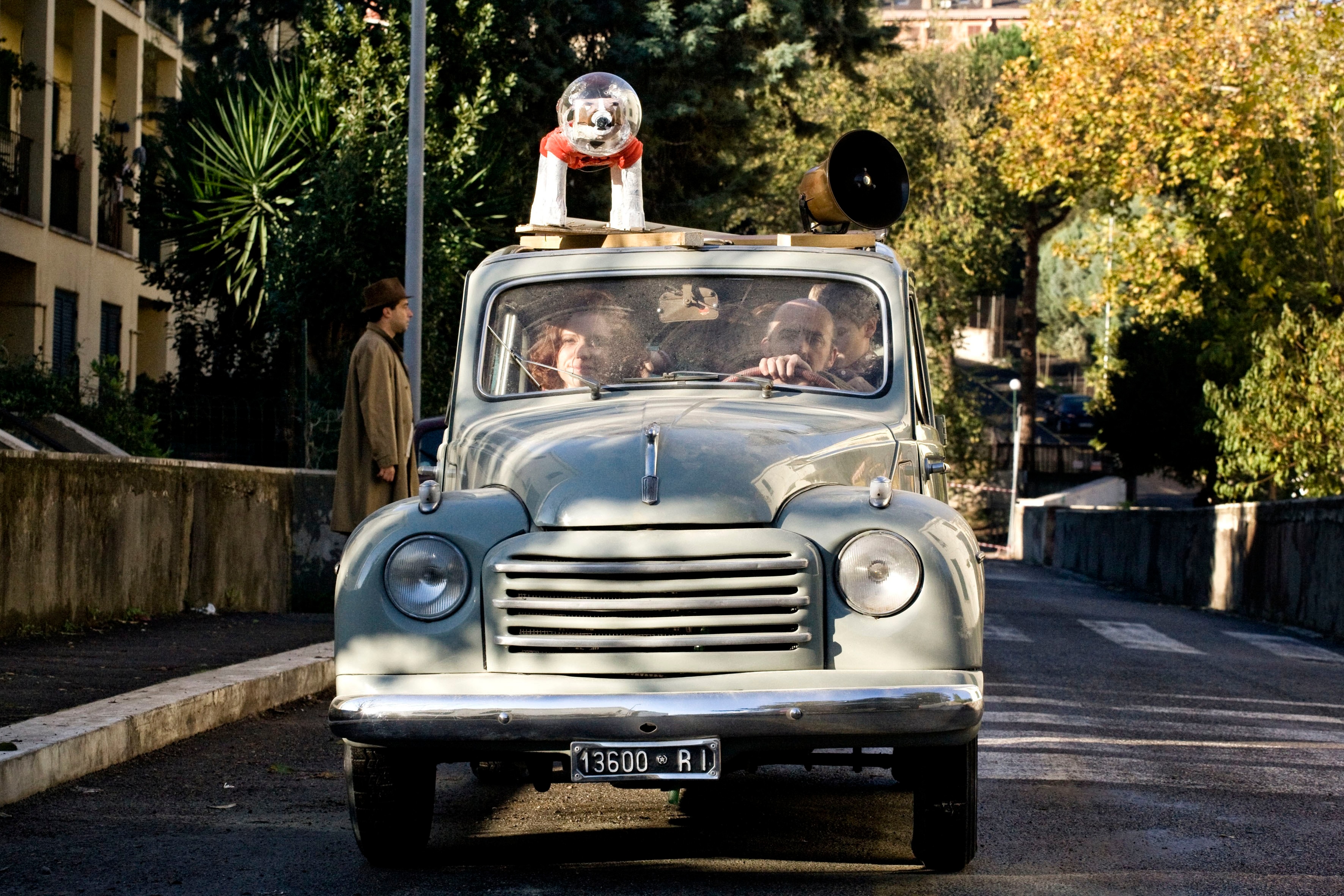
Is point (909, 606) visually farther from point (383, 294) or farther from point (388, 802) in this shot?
point (383, 294)

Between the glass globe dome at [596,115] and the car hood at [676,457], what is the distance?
1.80m

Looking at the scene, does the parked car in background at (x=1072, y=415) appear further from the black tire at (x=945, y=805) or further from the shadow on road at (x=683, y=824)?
the black tire at (x=945, y=805)

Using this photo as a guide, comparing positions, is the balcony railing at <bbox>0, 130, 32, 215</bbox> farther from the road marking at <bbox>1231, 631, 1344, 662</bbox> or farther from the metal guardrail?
the metal guardrail

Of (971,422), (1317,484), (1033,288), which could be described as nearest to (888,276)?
(1317,484)

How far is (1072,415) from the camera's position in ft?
250

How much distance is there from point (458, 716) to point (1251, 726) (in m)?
5.91

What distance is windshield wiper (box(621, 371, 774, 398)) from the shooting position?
6.48 metres

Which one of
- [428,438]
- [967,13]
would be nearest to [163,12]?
[428,438]

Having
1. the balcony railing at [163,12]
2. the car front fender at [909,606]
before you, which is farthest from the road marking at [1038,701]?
the balcony railing at [163,12]

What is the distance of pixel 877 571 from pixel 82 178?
24.7 meters

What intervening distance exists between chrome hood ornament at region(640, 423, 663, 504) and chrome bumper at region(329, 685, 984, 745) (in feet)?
1.89

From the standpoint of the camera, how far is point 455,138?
20469mm

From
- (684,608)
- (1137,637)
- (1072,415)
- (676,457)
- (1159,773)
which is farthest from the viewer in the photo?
(1072,415)

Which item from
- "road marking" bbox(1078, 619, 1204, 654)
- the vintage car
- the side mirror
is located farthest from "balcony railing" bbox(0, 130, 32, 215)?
the vintage car
